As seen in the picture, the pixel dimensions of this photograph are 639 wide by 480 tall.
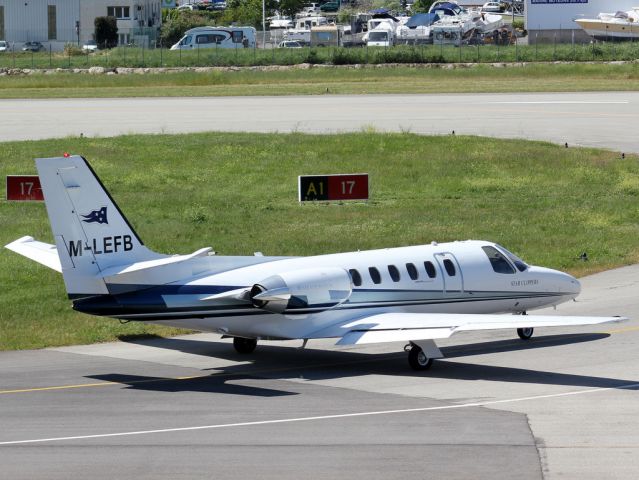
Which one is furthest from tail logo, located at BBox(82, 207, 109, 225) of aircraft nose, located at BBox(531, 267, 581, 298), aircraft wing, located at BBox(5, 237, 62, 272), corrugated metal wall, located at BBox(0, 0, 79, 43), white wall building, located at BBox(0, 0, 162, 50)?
corrugated metal wall, located at BBox(0, 0, 79, 43)

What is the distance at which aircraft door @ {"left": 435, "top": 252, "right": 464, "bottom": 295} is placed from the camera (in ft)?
87.4

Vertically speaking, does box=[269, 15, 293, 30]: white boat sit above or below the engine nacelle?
above

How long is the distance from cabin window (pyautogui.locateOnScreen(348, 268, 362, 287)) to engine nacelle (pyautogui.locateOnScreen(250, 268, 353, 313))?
153mm

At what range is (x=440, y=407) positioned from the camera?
851 inches

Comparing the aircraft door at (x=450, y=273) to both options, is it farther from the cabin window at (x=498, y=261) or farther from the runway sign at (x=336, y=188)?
the runway sign at (x=336, y=188)

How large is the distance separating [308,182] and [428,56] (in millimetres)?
61494

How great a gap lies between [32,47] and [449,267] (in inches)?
4485

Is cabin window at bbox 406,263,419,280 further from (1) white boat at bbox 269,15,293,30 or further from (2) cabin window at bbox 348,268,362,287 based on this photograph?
(1) white boat at bbox 269,15,293,30

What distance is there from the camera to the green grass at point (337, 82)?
269 feet

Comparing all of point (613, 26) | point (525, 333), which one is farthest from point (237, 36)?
point (525, 333)

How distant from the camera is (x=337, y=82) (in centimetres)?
8906

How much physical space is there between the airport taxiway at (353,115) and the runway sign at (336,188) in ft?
63.7

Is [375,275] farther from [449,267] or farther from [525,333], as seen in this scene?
[525,333]

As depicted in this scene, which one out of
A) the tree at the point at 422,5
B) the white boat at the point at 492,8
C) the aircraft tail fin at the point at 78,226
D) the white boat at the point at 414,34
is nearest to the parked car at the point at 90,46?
the white boat at the point at 414,34
